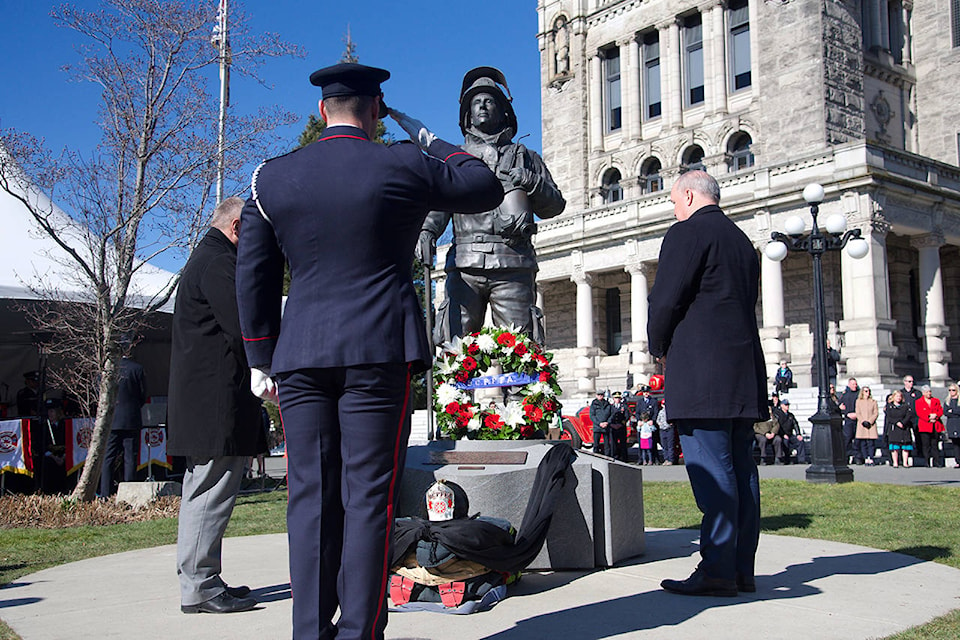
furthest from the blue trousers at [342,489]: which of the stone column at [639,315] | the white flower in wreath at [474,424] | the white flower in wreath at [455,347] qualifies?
the stone column at [639,315]

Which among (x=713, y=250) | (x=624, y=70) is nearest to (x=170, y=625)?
(x=713, y=250)

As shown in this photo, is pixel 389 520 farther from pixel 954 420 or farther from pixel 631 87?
pixel 631 87

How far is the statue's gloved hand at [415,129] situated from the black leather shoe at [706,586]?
110 inches

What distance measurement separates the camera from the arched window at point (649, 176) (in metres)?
45.2

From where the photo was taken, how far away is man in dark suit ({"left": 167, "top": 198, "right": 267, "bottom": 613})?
4742 mm

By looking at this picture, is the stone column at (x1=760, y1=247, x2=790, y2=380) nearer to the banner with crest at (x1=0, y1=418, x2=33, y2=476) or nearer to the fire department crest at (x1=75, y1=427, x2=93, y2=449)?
the fire department crest at (x1=75, y1=427, x2=93, y2=449)

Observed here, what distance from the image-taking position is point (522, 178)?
7.09m

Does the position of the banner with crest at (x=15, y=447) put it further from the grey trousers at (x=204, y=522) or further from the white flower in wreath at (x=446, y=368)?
the grey trousers at (x=204, y=522)

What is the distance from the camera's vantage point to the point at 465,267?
7266mm

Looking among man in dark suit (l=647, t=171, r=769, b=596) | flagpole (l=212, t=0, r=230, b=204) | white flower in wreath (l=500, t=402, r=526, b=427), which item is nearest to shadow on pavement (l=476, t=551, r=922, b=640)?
man in dark suit (l=647, t=171, r=769, b=596)

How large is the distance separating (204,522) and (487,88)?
4223 millimetres

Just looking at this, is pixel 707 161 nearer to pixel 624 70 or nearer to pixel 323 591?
pixel 624 70

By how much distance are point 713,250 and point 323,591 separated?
2.84m

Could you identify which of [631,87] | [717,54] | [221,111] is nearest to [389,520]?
[221,111]
